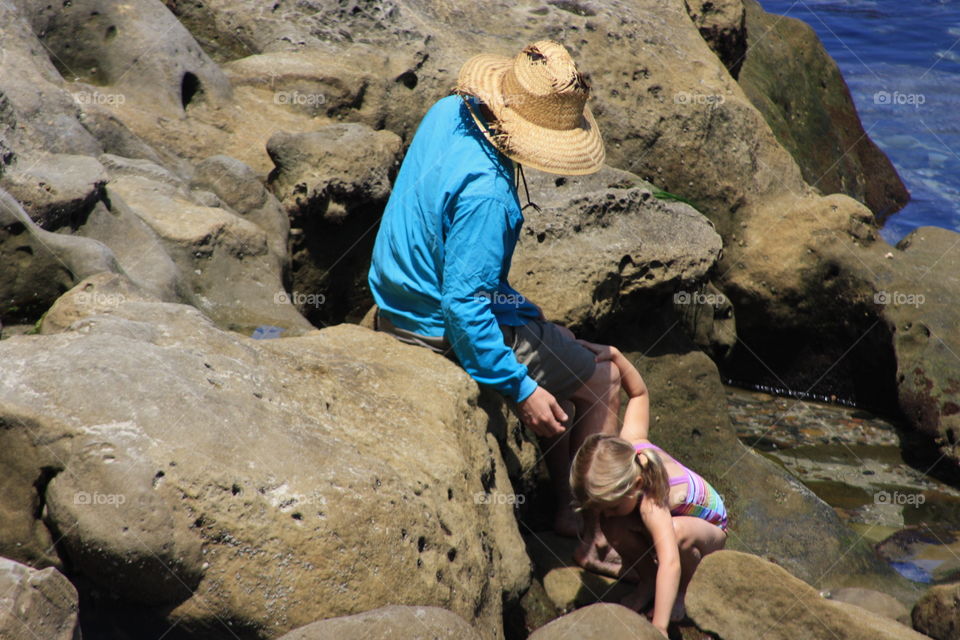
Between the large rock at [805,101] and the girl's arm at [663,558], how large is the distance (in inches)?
235

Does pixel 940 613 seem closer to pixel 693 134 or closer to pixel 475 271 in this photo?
pixel 475 271

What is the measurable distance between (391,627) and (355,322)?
10.2 ft

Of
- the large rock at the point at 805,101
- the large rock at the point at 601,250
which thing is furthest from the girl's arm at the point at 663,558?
the large rock at the point at 805,101

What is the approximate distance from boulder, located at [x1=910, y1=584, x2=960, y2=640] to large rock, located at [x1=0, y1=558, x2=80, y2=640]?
2.94 meters

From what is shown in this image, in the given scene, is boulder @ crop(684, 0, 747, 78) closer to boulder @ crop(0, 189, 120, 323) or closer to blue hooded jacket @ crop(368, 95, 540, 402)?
blue hooded jacket @ crop(368, 95, 540, 402)

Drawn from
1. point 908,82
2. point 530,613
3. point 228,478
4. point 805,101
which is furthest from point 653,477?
point 908,82

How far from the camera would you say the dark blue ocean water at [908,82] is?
41.4 ft

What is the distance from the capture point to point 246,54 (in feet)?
20.7

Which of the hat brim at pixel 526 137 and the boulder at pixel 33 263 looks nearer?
the boulder at pixel 33 263

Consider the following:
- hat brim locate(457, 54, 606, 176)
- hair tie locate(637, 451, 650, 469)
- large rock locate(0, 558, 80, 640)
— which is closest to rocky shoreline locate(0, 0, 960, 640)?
large rock locate(0, 558, 80, 640)

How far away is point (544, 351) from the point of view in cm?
366

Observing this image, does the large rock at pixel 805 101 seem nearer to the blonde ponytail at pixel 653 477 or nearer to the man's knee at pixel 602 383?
the man's knee at pixel 602 383

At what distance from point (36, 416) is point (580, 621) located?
163cm

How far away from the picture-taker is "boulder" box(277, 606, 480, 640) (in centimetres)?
243
